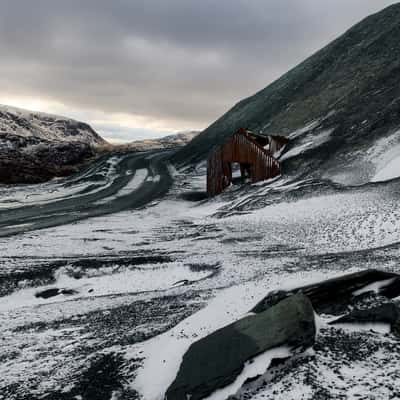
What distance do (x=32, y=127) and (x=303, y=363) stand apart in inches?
3526

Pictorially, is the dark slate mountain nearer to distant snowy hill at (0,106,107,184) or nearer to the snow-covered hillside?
distant snowy hill at (0,106,107,184)

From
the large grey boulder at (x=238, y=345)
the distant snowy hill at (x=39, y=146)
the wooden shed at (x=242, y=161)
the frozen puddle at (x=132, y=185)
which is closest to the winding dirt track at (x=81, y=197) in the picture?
the frozen puddle at (x=132, y=185)

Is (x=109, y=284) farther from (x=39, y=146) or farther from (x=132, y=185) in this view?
(x=39, y=146)

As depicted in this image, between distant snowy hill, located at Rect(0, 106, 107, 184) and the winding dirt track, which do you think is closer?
the winding dirt track

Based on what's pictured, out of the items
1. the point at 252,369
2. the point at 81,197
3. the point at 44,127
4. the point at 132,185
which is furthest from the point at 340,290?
the point at 44,127

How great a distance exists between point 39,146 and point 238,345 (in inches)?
2183

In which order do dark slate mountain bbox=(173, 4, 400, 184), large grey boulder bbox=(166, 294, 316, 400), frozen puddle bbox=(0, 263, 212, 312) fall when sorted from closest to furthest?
1. large grey boulder bbox=(166, 294, 316, 400)
2. frozen puddle bbox=(0, 263, 212, 312)
3. dark slate mountain bbox=(173, 4, 400, 184)

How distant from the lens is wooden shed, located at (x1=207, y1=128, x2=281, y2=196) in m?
24.0

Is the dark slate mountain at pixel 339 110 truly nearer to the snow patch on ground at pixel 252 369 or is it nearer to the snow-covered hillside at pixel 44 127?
the snow patch on ground at pixel 252 369

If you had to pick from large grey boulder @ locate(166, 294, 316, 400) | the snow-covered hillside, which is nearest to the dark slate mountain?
large grey boulder @ locate(166, 294, 316, 400)

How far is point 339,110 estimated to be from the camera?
29.4m

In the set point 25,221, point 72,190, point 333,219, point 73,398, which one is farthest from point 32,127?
point 73,398

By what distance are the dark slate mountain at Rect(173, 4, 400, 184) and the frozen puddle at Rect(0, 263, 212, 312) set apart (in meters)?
11.6

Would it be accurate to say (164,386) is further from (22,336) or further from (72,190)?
(72,190)
